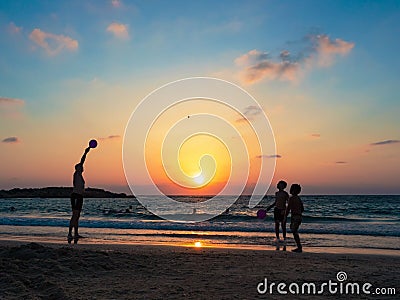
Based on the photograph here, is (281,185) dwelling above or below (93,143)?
below

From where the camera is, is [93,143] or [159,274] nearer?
[159,274]

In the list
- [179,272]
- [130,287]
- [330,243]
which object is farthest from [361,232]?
[130,287]

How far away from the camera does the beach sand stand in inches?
237

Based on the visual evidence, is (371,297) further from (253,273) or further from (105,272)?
(105,272)

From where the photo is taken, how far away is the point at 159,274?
292 inches

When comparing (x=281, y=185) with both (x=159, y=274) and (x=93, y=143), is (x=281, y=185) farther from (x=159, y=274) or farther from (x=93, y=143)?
(x=159, y=274)

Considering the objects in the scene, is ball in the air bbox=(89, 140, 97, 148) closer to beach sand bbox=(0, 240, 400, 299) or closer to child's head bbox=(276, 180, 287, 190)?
beach sand bbox=(0, 240, 400, 299)

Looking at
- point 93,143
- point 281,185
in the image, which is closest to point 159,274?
point 93,143

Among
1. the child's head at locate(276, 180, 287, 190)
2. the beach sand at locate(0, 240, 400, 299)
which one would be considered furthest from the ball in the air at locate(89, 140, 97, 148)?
the child's head at locate(276, 180, 287, 190)

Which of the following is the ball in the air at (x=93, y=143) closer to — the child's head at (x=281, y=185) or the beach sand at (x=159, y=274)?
the beach sand at (x=159, y=274)

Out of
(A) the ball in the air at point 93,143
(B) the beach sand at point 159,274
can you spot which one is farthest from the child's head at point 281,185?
(A) the ball in the air at point 93,143

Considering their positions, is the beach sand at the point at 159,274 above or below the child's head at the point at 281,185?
below

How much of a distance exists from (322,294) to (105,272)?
11.7 ft

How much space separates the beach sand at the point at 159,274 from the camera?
6.01m
